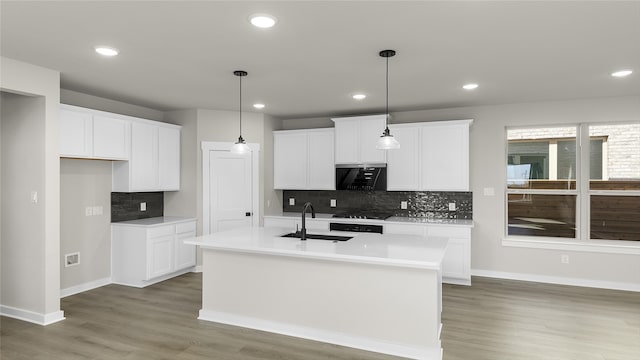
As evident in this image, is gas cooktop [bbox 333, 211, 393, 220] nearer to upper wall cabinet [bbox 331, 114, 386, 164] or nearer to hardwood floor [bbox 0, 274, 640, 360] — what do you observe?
upper wall cabinet [bbox 331, 114, 386, 164]

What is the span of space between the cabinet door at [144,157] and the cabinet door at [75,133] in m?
0.65

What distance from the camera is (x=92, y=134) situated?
4465 millimetres

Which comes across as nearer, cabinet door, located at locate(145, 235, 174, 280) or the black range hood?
cabinet door, located at locate(145, 235, 174, 280)

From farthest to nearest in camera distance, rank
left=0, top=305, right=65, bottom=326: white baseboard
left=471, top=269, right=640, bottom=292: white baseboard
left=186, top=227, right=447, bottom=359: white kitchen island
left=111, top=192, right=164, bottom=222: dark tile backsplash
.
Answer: left=111, top=192, right=164, bottom=222: dark tile backsplash < left=471, top=269, right=640, bottom=292: white baseboard < left=0, top=305, right=65, bottom=326: white baseboard < left=186, top=227, right=447, bottom=359: white kitchen island

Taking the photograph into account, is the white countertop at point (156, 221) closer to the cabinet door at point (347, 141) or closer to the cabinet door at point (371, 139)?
the cabinet door at point (347, 141)

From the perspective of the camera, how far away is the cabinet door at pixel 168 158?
17.9 feet

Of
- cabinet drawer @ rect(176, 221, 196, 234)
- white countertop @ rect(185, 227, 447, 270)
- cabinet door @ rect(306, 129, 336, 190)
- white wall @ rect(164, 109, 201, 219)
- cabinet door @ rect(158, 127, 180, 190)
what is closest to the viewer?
white countertop @ rect(185, 227, 447, 270)

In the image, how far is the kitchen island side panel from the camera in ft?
9.82

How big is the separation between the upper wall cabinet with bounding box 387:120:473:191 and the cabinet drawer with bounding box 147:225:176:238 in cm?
323

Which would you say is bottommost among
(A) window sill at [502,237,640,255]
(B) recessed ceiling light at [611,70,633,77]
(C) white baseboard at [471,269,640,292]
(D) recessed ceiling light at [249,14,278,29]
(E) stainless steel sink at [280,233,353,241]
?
(C) white baseboard at [471,269,640,292]

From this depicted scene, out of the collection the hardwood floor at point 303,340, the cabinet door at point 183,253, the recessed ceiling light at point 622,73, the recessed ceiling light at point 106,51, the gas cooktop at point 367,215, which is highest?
the recessed ceiling light at point 106,51

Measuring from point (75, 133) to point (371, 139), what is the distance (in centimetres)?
385

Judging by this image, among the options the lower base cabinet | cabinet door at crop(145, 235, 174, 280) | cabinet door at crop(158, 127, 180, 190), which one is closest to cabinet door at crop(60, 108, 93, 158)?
cabinet door at crop(158, 127, 180, 190)

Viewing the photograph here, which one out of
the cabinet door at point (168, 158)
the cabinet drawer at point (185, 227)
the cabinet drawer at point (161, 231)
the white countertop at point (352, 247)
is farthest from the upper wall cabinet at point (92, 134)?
the white countertop at point (352, 247)
